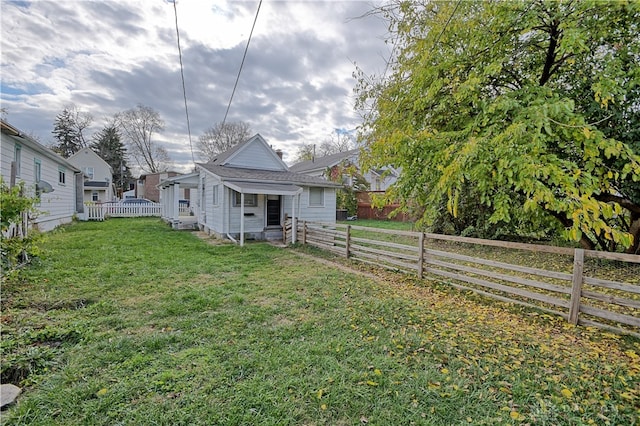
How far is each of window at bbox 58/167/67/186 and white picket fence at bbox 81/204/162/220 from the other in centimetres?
372

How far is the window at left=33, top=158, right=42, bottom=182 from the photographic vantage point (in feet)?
36.4

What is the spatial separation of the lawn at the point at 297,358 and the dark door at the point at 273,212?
745 cm

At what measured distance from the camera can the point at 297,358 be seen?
3.18 meters

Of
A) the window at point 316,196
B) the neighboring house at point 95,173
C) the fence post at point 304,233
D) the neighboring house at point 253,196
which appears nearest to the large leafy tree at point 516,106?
the fence post at point 304,233

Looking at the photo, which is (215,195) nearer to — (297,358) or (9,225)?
(9,225)

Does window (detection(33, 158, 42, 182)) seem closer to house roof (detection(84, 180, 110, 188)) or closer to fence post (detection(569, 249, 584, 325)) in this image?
fence post (detection(569, 249, 584, 325))

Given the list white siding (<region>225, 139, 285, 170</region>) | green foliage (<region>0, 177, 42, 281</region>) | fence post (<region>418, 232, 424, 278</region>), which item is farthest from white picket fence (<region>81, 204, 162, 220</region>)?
fence post (<region>418, 232, 424, 278</region>)

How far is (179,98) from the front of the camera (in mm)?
12516

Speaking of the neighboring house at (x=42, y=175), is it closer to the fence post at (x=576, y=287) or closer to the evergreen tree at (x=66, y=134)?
the fence post at (x=576, y=287)

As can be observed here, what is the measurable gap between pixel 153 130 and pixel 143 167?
6396 millimetres

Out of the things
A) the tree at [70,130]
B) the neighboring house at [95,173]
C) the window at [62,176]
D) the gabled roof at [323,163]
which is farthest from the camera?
→ the tree at [70,130]

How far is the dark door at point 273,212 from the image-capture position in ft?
42.8

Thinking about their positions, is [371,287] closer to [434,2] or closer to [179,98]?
[434,2]

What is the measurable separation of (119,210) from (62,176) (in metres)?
7.46
